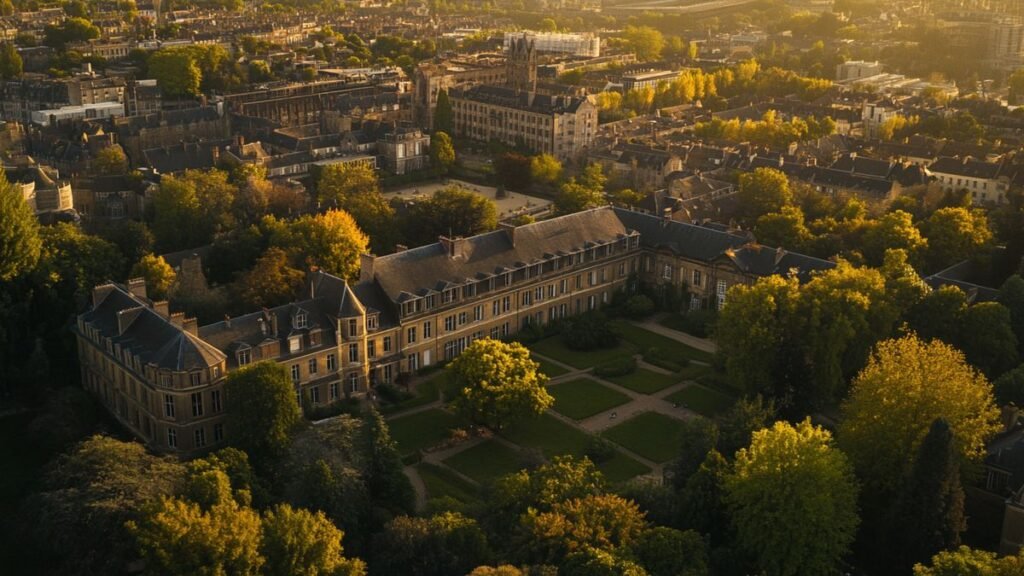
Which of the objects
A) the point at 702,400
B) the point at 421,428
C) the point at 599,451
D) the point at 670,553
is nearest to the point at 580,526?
the point at 670,553

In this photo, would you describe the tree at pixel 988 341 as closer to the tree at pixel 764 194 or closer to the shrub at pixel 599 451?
the shrub at pixel 599 451

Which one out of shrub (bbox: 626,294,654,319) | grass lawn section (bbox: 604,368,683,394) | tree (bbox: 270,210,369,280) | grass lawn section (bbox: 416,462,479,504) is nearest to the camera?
grass lawn section (bbox: 416,462,479,504)

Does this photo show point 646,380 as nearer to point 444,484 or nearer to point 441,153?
point 444,484

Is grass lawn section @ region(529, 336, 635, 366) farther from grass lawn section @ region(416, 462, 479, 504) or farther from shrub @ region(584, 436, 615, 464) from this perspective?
grass lawn section @ region(416, 462, 479, 504)

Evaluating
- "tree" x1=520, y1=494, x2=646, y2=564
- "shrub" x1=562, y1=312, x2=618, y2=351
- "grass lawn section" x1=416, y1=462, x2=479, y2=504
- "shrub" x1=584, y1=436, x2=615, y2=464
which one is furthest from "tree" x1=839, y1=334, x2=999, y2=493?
"shrub" x1=562, y1=312, x2=618, y2=351

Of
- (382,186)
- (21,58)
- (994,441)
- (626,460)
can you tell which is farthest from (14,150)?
(994,441)

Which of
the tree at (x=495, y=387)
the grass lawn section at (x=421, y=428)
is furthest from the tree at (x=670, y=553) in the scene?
the grass lawn section at (x=421, y=428)
